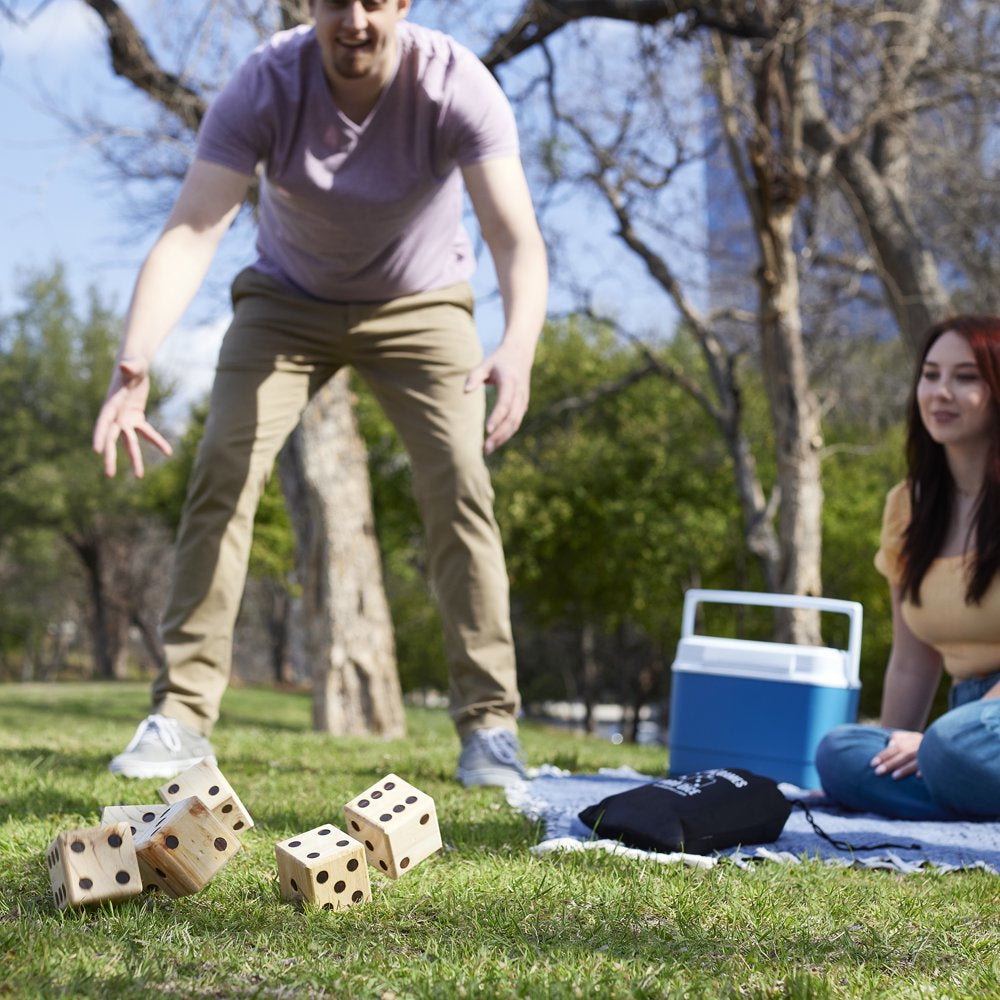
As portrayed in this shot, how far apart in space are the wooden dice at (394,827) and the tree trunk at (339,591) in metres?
5.57

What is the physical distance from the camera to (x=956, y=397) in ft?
10.4

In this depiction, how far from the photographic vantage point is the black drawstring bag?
2332 millimetres

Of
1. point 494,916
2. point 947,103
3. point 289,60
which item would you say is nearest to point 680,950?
point 494,916

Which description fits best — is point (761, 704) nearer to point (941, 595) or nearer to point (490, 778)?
point (941, 595)

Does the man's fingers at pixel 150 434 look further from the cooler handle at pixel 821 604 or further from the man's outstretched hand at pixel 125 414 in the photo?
the cooler handle at pixel 821 604

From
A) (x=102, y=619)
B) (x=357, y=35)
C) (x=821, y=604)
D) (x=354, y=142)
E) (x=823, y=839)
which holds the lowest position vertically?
(x=102, y=619)

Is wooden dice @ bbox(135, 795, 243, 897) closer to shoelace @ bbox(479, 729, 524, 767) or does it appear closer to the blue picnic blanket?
the blue picnic blanket

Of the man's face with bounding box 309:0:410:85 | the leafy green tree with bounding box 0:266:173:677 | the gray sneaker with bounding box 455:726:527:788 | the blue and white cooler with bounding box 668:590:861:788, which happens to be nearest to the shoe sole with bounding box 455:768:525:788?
the gray sneaker with bounding box 455:726:527:788

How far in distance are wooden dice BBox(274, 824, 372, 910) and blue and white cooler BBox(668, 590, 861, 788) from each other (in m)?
2.09

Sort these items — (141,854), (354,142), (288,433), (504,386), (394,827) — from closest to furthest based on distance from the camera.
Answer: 1. (141,854)
2. (394,827)
3. (504,386)
4. (354,142)
5. (288,433)

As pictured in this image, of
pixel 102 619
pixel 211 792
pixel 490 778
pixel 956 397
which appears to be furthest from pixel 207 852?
pixel 102 619

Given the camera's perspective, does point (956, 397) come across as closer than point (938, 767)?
No

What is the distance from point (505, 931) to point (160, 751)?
163 centimetres

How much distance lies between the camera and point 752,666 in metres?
3.80
